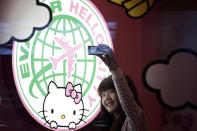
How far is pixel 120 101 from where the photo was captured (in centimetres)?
209

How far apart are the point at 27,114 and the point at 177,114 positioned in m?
1.10

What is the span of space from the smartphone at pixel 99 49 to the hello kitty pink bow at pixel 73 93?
11.3 inches

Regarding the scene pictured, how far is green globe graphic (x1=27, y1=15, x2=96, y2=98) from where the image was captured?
7.07ft

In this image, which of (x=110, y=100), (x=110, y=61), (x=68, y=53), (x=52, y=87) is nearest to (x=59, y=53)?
(x=68, y=53)

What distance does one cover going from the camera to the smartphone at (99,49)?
2.12m

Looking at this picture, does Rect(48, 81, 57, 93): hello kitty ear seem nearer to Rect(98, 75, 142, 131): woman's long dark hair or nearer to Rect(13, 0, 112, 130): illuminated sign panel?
Rect(13, 0, 112, 130): illuminated sign panel

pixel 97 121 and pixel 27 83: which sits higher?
pixel 27 83

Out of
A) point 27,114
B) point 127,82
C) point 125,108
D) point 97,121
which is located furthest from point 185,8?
point 27,114

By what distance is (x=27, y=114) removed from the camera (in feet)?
7.05

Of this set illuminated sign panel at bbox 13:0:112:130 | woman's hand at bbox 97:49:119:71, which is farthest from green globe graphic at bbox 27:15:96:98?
woman's hand at bbox 97:49:119:71

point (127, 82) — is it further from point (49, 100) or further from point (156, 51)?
point (49, 100)

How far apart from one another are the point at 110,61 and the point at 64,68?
349mm

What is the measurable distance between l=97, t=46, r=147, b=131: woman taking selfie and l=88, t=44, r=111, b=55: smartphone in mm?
27

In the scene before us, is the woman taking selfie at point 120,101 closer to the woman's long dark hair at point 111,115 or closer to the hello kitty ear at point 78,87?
the woman's long dark hair at point 111,115
